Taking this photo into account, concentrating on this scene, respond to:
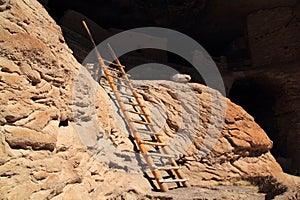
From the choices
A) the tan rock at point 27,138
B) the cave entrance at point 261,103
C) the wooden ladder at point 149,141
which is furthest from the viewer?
the cave entrance at point 261,103

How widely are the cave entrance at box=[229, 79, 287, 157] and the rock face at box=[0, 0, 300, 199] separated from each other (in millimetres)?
3165

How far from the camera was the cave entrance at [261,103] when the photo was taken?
21.7 ft

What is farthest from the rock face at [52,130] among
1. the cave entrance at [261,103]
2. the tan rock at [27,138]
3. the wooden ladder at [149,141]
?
the cave entrance at [261,103]

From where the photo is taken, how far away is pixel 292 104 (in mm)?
6426

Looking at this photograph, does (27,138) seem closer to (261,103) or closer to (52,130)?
(52,130)

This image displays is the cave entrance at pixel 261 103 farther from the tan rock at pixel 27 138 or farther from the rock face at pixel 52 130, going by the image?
the tan rock at pixel 27 138

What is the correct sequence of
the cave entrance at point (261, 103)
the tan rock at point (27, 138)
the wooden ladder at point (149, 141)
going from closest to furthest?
the tan rock at point (27, 138) < the wooden ladder at point (149, 141) < the cave entrance at point (261, 103)

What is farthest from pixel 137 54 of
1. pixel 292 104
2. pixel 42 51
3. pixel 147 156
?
pixel 42 51

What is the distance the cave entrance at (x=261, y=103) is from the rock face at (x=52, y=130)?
3.16m

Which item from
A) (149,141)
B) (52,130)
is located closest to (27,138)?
(52,130)

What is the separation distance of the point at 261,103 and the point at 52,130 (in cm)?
653

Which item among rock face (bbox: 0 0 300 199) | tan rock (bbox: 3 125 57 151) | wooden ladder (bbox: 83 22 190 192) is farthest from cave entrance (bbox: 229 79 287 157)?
tan rock (bbox: 3 125 57 151)

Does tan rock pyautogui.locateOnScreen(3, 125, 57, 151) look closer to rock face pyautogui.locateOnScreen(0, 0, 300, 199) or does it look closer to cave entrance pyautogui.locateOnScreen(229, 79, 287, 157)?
rock face pyautogui.locateOnScreen(0, 0, 300, 199)

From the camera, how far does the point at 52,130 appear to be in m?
1.93
